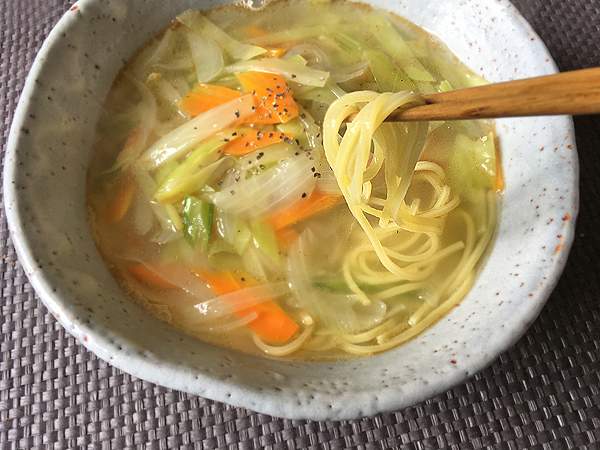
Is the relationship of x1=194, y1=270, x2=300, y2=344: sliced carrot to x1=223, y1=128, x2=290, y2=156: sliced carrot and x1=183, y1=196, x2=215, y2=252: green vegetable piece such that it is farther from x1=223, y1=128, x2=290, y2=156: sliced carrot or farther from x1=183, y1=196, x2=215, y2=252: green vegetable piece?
x1=223, y1=128, x2=290, y2=156: sliced carrot

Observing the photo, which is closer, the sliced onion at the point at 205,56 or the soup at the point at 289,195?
the soup at the point at 289,195

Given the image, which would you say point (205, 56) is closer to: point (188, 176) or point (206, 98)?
point (206, 98)

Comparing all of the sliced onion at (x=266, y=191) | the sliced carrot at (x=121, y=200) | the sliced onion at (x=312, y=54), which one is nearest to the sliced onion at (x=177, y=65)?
the sliced onion at (x=312, y=54)

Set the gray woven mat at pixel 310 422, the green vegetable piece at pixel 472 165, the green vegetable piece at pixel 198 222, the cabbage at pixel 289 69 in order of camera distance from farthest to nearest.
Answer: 1. the cabbage at pixel 289 69
2. the green vegetable piece at pixel 472 165
3. the green vegetable piece at pixel 198 222
4. the gray woven mat at pixel 310 422

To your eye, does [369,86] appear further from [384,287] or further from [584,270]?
[584,270]

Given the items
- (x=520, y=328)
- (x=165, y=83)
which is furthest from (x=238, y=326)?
(x=165, y=83)

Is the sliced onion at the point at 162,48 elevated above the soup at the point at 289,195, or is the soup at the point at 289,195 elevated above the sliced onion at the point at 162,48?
the sliced onion at the point at 162,48

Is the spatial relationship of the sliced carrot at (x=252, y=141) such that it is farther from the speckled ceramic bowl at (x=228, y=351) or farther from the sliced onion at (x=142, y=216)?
the speckled ceramic bowl at (x=228, y=351)
